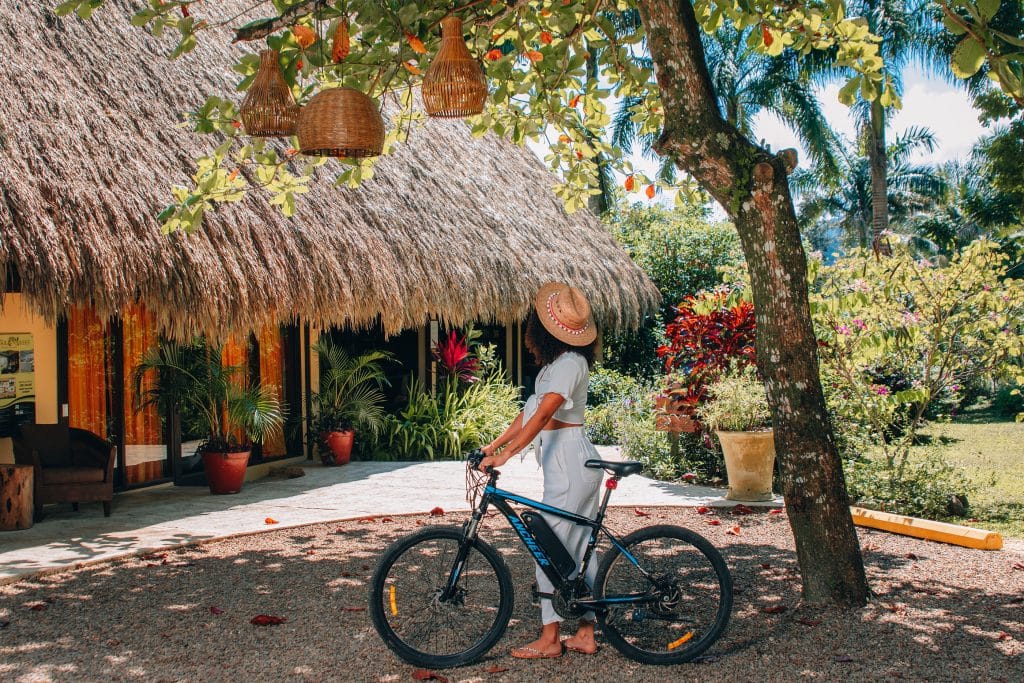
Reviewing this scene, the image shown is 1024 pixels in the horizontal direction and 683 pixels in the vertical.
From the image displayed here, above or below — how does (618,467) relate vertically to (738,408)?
below

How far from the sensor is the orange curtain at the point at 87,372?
8266 mm

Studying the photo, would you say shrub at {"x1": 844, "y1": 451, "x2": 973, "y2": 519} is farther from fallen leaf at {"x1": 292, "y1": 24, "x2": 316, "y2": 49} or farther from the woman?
fallen leaf at {"x1": 292, "y1": 24, "x2": 316, "y2": 49}

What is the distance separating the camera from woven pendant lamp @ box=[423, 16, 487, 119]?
4219 millimetres

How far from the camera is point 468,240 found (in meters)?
10.5

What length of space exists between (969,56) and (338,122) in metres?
2.51

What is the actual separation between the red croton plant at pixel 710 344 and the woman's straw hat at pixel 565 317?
181 inches

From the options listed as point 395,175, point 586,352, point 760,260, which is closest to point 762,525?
point 760,260

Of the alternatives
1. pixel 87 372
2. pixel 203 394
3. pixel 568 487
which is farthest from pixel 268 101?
pixel 87 372

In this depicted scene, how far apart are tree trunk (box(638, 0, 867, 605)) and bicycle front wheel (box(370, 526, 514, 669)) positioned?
5.15ft

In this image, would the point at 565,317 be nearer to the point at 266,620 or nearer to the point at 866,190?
the point at 266,620

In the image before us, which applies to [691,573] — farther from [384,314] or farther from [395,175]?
[395,175]

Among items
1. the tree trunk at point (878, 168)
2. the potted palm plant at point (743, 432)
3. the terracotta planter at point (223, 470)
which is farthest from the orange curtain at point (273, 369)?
the tree trunk at point (878, 168)

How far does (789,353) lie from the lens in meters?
4.52

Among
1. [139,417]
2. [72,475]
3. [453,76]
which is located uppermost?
[453,76]
